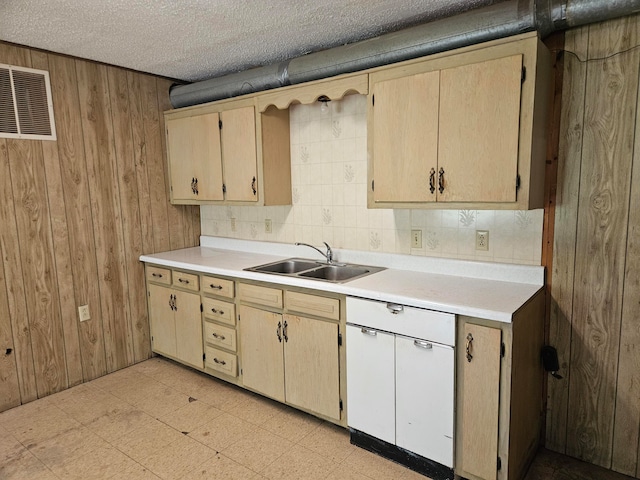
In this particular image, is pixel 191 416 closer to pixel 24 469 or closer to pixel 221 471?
→ pixel 221 471

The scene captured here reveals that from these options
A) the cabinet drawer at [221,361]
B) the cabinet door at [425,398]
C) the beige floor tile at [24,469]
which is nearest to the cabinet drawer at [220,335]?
the cabinet drawer at [221,361]

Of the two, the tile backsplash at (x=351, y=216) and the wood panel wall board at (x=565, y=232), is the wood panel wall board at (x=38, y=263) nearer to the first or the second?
the tile backsplash at (x=351, y=216)

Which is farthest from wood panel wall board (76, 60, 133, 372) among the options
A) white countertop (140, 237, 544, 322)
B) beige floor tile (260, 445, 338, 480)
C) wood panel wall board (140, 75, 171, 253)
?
beige floor tile (260, 445, 338, 480)

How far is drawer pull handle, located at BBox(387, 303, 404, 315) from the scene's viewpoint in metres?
2.03

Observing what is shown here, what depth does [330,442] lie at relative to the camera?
7.72 ft

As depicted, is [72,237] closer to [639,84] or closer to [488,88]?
[488,88]

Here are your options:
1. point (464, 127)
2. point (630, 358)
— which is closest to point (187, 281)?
point (464, 127)

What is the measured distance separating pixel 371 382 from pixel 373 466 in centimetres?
42

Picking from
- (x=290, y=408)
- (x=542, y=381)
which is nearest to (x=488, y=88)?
(x=542, y=381)

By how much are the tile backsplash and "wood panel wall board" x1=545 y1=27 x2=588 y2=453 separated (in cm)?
12

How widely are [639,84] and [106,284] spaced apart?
355 centimetres

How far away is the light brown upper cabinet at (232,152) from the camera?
2938 millimetres

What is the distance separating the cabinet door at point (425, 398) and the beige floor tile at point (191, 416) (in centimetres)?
122

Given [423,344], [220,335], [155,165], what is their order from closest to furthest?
[423,344]
[220,335]
[155,165]
